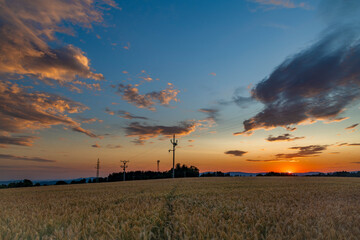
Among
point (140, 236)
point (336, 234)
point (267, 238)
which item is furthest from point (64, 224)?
point (336, 234)

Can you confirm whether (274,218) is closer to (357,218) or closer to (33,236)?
(357,218)

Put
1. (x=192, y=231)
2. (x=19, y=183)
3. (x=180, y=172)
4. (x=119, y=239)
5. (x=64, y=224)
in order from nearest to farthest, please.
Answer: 1. (x=119, y=239)
2. (x=192, y=231)
3. (x=64, y=224)
4. (x=19, y=183)
5. (x=180, y=172)

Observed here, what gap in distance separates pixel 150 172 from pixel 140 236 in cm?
14638

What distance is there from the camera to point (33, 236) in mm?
3736

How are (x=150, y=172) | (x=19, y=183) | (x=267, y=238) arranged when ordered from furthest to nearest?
(x=150, y=172) → (x=19, y=183) → (x=267, y=238)

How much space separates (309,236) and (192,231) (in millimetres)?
1882

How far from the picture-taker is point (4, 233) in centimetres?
405

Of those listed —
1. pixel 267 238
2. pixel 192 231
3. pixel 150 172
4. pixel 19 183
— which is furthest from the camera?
pixel 150 172

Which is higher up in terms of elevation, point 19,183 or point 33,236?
point 33,236

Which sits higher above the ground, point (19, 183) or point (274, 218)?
point (274, 218)

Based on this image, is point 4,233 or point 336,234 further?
point 4,233

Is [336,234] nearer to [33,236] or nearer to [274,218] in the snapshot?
[274,218]

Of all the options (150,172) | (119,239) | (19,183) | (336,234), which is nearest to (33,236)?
(119,239)

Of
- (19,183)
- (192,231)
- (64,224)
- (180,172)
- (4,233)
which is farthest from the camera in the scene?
(180,172)
